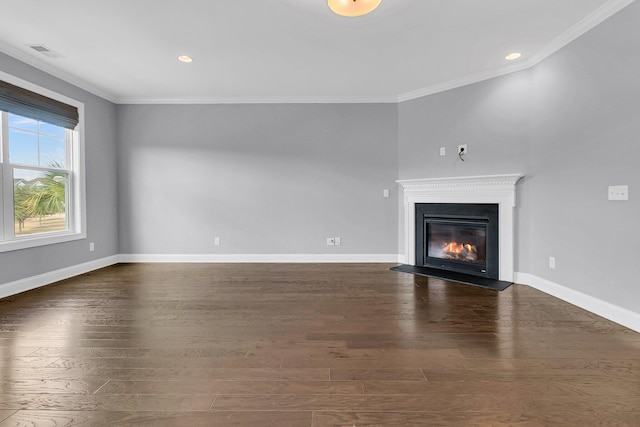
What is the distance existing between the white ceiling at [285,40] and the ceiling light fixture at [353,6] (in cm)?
33

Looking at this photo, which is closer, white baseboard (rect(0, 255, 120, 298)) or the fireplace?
white baseboard (rect(0, 255, 120, 298))

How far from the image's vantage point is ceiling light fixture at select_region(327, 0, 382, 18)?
2066mm

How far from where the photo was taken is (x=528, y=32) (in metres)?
2.77

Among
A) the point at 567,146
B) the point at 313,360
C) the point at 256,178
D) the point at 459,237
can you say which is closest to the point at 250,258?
the point at 256,178

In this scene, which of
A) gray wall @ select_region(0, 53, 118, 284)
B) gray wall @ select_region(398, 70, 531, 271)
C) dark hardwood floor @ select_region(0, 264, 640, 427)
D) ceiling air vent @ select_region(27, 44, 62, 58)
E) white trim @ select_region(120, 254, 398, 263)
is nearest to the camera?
dark hardwood floor @ select_region(0, 264, 640, 427)

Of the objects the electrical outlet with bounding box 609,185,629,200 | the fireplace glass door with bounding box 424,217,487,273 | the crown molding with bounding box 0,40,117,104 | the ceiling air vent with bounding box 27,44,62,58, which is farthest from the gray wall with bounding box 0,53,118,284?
the electrical outlet with bounding box 609,185,629,200

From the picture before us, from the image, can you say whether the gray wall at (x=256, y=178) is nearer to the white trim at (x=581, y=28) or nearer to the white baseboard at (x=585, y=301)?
the white baseboard at (x=585, y=301)

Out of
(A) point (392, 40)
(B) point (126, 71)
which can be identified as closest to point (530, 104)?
(A) point (392, 40)

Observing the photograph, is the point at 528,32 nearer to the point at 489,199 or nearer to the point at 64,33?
the point at 489,199

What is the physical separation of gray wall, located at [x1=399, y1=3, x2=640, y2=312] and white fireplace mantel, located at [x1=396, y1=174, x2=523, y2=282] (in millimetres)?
127

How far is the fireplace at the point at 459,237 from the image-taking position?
3619 millimetres

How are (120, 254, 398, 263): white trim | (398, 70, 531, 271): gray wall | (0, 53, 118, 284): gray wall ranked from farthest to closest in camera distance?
(120, 254, 398, 263): white trim → (398, 70, 531, 271): gray wall → (0, 53, 118, 284): gray wall

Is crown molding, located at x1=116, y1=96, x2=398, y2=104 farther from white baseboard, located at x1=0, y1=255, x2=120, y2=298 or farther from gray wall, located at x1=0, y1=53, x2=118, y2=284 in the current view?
white baseboard, located at x1=0, y1=255, x2=120, y2=298

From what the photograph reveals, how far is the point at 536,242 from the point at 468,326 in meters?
1.76
